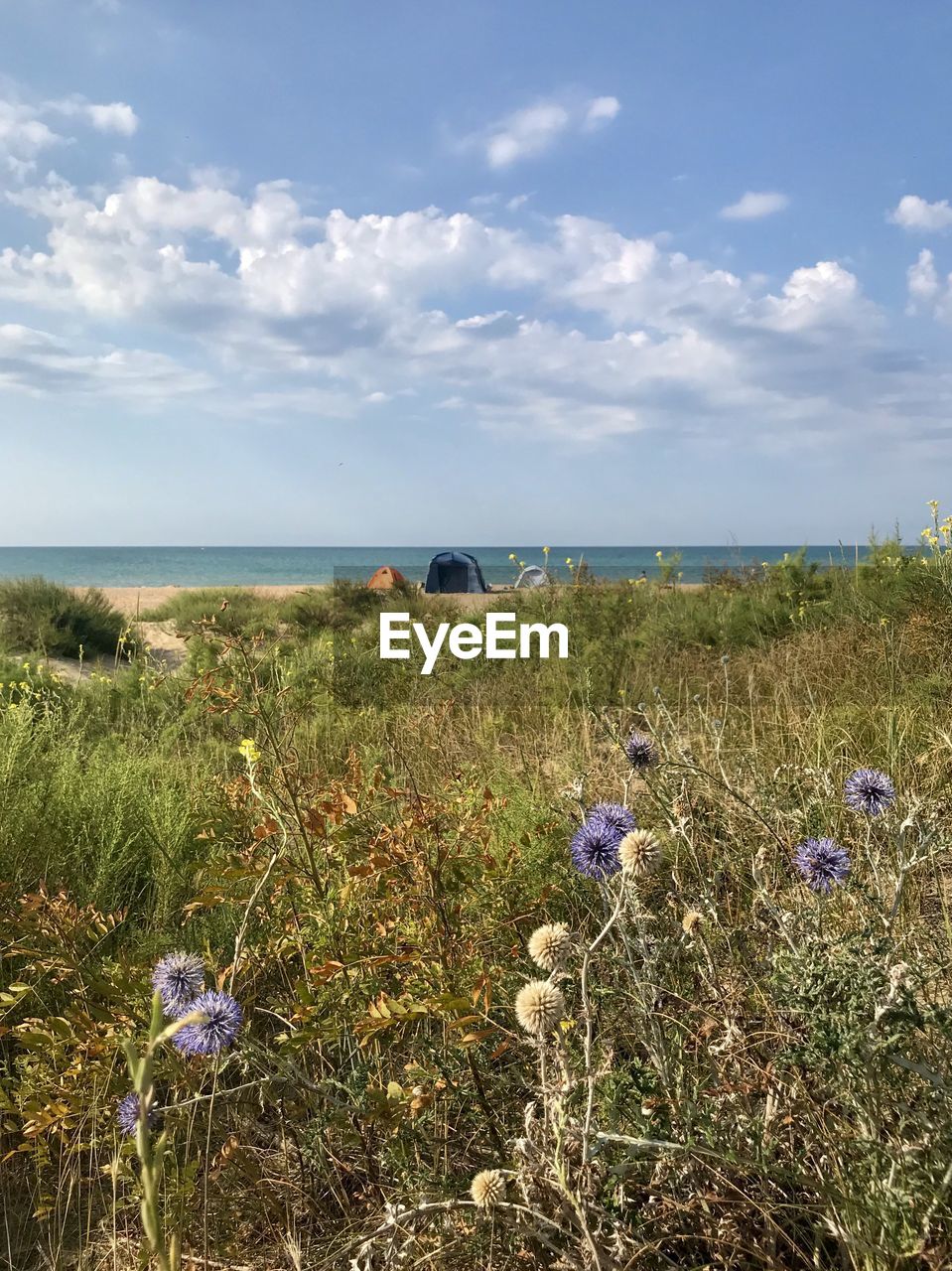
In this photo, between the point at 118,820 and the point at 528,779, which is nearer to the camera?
the point at 118,820

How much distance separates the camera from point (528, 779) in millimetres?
3895

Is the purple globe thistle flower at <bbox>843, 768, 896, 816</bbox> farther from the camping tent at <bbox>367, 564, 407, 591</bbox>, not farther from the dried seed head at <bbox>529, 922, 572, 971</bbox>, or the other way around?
the camping tent at <bbox>367, 564, 407, 591</bbox>

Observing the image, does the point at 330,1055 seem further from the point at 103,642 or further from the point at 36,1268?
the point at 103,642

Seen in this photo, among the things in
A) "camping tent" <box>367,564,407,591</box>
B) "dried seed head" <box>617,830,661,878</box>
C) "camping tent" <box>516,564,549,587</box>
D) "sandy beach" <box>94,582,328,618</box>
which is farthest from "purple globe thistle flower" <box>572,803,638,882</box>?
"camping tent" <box>367,564,407,591</box>

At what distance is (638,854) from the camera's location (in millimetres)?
1512

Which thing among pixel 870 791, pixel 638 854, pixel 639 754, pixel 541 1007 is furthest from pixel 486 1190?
pixel 870 791

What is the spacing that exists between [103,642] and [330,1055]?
35.3ft

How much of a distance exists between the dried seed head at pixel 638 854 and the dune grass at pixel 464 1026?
0.13m

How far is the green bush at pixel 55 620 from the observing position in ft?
37.3

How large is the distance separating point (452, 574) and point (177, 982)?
62.7 feet

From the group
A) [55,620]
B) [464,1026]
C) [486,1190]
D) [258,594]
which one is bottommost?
[464,1026]

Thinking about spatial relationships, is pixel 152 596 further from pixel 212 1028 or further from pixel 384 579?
pixel 212 1028

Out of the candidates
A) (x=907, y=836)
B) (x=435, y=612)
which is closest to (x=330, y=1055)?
(x=907, y=836)
